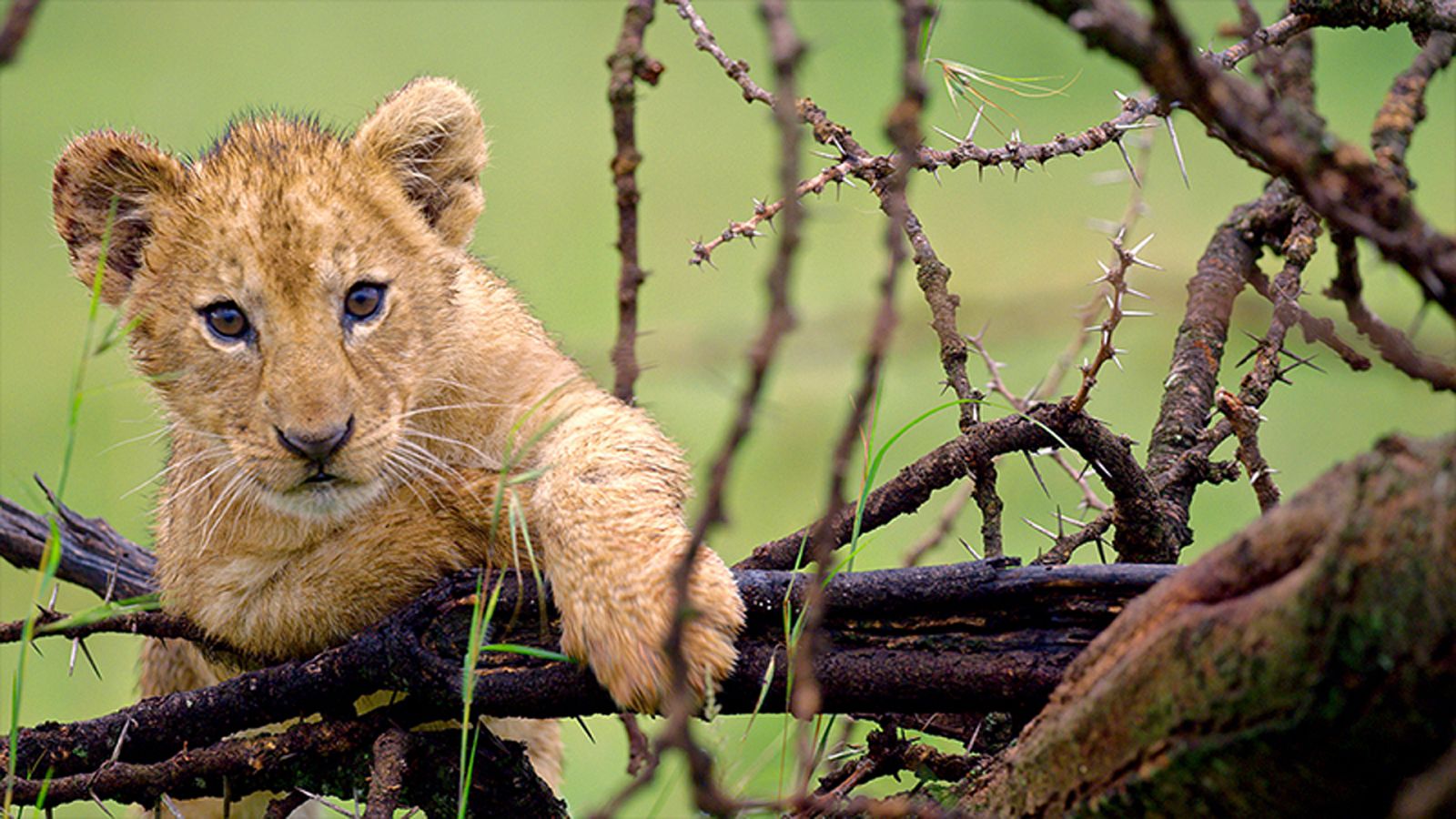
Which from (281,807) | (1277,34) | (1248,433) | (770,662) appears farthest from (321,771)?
(1277,34)

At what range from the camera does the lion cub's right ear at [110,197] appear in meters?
2.60

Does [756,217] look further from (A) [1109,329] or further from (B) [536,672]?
(B) [536,672]

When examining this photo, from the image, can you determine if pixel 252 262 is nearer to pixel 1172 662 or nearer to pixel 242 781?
pixel 242 781

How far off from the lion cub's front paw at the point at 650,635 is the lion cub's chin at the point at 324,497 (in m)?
0.57

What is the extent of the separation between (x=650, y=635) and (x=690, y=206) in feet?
19.6

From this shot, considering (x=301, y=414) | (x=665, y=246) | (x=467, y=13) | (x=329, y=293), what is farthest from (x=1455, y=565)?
(x=467, y=13)

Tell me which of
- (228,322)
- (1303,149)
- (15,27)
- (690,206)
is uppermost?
(690,206)

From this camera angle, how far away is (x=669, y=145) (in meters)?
8.30

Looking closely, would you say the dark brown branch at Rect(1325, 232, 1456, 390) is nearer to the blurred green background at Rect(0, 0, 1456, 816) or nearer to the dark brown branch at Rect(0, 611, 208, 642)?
the dark brown branch at Rect(0, 611, 208, 642)

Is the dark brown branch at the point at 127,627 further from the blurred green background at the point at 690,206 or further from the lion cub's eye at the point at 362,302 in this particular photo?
the blurred green background at the point at 690,206

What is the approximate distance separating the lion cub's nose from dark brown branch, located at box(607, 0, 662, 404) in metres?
0.72

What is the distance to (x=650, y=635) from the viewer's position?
189 centimetres

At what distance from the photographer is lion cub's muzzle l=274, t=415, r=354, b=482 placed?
2230 mm

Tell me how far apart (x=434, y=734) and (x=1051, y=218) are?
632 cm
